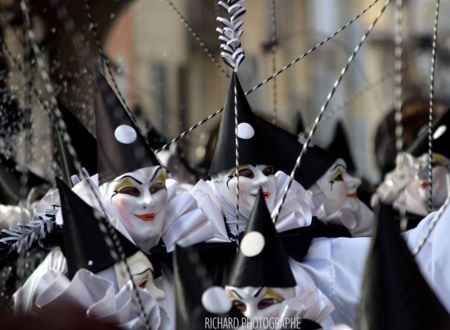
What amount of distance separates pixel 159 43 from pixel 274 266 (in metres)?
10.1

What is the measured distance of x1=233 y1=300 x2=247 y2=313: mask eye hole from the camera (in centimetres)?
320

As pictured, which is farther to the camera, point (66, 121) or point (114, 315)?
point (66, 121)

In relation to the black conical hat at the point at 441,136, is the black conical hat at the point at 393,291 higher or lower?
higher

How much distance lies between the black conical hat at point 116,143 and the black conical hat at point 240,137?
245 millimetres

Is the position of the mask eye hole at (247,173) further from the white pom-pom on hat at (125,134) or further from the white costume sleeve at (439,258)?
the white costume sleeve at (439,258)

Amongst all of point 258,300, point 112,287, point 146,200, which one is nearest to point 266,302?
point 258,300

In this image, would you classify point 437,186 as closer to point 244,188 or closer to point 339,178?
point 339,178

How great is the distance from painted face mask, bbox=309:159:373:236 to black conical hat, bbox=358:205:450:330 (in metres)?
1.61

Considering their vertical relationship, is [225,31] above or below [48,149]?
above

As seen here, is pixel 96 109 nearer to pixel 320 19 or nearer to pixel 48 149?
pixel 48 149

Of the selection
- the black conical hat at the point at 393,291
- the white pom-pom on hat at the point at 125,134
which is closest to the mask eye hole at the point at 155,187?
the white pom-pom on hat at the point at 125,134

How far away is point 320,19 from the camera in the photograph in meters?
15.3

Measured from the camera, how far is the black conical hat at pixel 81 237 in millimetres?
3350

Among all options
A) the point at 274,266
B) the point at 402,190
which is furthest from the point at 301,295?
the point at 402,190
